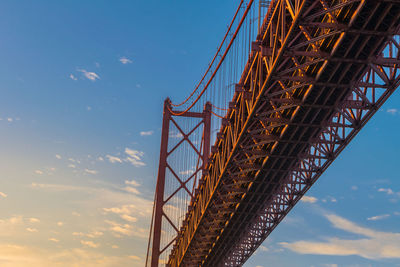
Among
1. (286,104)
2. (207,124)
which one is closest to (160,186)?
(207,124)

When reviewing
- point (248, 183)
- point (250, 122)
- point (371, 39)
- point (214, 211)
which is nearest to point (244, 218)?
point (214, 211)

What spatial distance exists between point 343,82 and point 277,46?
3.07 meters

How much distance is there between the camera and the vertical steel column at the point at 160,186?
45.9 metres

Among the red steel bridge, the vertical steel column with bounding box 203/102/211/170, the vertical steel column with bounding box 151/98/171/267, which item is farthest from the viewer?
the vertical steel column with bounding box 203/102/211/170

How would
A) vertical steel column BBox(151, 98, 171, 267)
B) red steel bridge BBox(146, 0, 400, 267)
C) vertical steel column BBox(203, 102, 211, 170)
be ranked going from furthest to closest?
1. vertical steel column BBox(203, 102, 211, 170)
2. vertical steel column BBox(151, 98, 171, 267)
3. red steel bridge BBox(146, 0, 400, 267)

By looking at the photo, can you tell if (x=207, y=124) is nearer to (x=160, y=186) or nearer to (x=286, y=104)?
(x=160, y=186)

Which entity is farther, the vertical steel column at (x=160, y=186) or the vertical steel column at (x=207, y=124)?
the vertical steel column at (x=207, y=124)

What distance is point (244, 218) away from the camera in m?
34.5

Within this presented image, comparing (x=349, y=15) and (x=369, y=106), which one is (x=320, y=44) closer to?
(x=349, y=15)

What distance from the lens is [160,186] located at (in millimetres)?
48781

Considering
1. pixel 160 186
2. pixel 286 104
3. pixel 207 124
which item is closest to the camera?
pixel 286 104

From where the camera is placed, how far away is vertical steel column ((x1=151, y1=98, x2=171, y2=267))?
45.9 m

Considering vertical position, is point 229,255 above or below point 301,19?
above

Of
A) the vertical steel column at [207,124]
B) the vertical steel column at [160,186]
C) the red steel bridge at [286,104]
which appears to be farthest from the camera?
the vertical steel column at [207,124]
